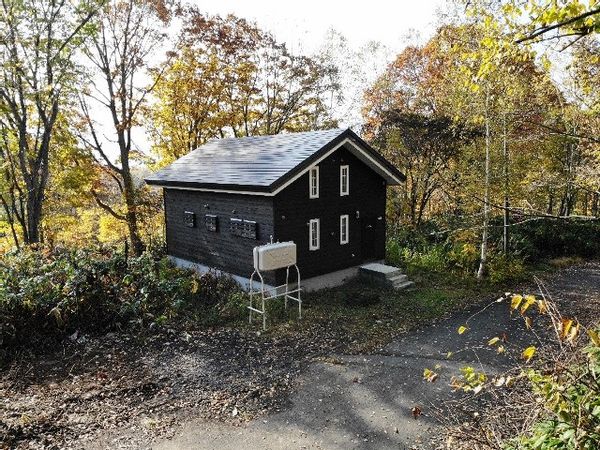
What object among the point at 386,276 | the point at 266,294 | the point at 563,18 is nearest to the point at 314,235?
the point at 266,294

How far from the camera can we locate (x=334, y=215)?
15.6m

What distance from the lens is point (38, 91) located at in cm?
1647

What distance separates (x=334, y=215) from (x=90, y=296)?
807cm

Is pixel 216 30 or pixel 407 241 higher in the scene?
pixel 216 30

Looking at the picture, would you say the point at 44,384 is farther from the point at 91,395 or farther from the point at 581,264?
the point at 581,264

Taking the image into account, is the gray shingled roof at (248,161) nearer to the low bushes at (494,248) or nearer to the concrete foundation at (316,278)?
the concrete foundation at (316,278)

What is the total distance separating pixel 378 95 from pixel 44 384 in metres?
23.9

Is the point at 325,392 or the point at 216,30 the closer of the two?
the point at 325,392

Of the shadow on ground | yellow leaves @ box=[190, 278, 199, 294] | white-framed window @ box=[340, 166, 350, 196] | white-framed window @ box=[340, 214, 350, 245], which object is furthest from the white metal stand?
white-framed window @ box=[340, 166, 350, 196]

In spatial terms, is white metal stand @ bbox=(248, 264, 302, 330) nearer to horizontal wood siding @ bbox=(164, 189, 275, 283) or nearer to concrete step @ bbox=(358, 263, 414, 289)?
horizontal wood siding @ bbox=(164, 189, 275, 283)

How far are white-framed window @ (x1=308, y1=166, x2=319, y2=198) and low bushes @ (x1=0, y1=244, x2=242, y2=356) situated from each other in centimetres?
404

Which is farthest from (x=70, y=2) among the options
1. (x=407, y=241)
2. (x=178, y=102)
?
(x=407, y=241)

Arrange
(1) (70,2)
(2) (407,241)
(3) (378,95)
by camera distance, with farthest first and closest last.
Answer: (3) (378,95)
(2) (407,241)
(1) (70,2)

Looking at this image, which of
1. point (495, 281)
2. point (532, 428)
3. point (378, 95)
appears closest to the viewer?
point (532, 428)
